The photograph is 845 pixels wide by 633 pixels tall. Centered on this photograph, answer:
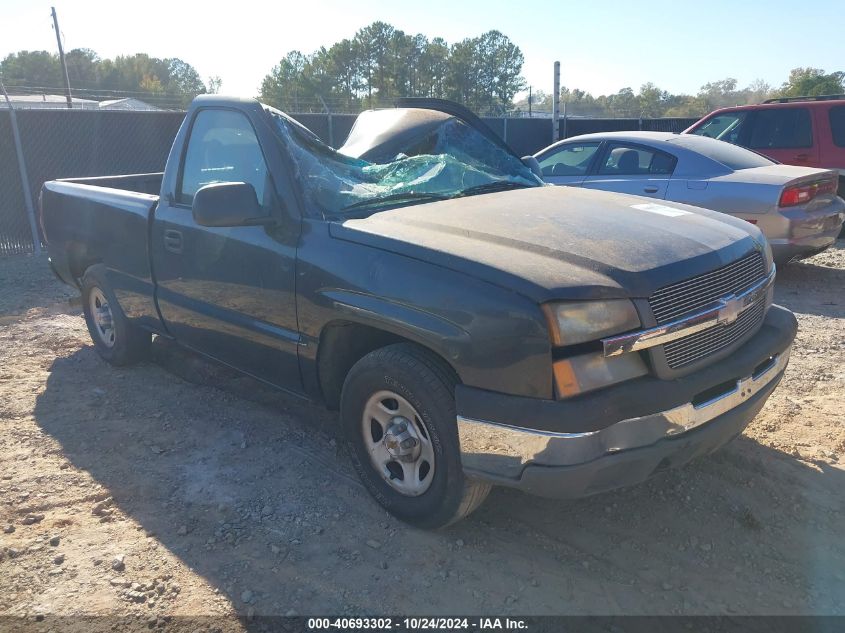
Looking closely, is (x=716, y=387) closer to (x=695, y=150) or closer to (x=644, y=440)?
(x=644, y=440)

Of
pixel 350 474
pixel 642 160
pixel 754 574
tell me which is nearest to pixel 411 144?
pixel 350 474

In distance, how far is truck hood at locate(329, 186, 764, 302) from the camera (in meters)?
2.66

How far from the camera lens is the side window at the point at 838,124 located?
364 inches

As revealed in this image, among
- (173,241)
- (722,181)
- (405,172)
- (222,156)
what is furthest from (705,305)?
(722,181)

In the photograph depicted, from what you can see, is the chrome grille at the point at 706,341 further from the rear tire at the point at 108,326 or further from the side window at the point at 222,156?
the rear tire at the point at 108,326

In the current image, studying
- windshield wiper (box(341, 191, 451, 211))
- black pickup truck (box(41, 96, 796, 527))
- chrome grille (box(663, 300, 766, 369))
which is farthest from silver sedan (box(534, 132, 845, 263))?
windshield wiper (box(341, 191, 451, 211))

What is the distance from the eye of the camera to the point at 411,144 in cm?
433

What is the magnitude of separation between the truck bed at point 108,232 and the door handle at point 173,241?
271mm

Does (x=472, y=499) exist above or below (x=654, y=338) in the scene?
below

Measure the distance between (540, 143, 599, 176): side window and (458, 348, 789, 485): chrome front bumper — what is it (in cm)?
565

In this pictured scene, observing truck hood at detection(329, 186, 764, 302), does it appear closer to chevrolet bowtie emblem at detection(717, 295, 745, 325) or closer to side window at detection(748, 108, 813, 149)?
chevrolet bowtie emblem at detection(717, 295, 745, 325)

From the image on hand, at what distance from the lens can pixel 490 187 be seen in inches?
163

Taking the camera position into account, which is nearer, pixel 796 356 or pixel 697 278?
pixel 697 278

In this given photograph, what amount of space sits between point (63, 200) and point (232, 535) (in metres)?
3.59
